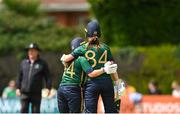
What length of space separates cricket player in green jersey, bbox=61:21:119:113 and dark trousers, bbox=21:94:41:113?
399 centimetres

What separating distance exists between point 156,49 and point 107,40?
295 cm

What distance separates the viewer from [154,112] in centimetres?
2402

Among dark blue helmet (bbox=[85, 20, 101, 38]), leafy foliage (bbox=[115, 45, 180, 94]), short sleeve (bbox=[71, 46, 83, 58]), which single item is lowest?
short sleeve (bbox=[71, 46, 83, 58])

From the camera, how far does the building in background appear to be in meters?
45.7

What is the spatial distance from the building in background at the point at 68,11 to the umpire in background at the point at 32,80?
28976 mm

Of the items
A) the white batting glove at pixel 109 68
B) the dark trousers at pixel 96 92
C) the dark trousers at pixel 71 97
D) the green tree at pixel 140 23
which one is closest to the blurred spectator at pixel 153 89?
the green tree at pixel 140 23

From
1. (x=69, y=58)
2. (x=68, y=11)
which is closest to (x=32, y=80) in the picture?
(x=69, y=58)

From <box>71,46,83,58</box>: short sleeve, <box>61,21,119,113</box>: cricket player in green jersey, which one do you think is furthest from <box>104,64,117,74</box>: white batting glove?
<box>71,46,83,58</box>: short sleeve

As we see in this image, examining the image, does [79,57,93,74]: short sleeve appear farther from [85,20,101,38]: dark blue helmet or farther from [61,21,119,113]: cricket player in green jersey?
[85,20,101,38]: dark blue helmet

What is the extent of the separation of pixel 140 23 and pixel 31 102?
1619 cm

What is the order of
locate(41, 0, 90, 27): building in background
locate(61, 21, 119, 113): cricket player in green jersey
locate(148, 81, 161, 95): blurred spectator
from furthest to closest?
locate(41, 0, 90, 27): building in background < locate(148, 81, 161, 95): blurred spectator < locate(61, 21, 119, 113): cricket player in green jersey

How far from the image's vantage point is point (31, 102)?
53.1ft

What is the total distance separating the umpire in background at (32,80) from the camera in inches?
627

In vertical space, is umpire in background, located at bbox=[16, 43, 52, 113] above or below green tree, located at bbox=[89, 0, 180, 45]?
below
